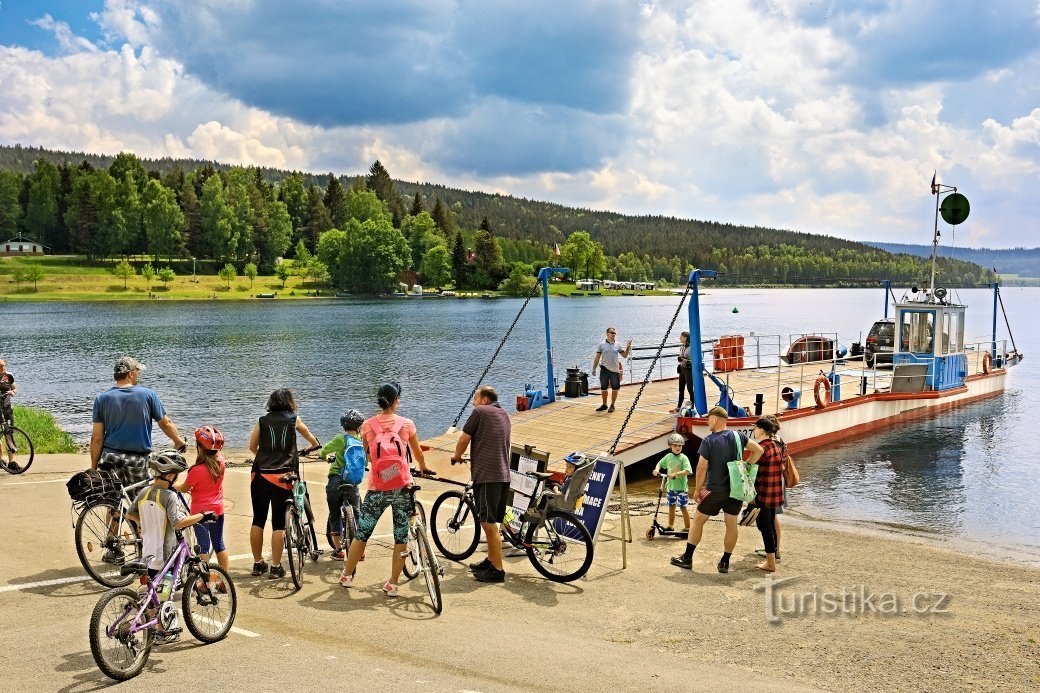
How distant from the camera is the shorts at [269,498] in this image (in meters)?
8.13

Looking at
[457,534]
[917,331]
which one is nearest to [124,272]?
[917,331]

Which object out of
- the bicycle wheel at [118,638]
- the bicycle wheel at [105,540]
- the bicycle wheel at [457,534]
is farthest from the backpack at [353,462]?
the bicycle wheel at [118,638]

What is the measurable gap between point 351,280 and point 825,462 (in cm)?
13254

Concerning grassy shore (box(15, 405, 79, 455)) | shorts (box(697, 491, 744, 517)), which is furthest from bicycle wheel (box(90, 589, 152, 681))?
grassy shore (box(15, 405, 79, 455))

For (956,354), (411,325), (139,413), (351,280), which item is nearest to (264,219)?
(351,280)

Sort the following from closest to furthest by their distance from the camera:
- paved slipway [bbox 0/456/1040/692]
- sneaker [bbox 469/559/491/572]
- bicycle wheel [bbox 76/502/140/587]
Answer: paved slipway [bbox 0/456/1040/692] → bicycle wheel [bbox 76/502/140/587] → sneaker [bbox 469/559/491/572]

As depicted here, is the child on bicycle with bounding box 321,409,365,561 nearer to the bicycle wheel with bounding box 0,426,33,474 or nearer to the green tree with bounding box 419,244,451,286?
the bicycle wheel with bounding box 0,426,33,474

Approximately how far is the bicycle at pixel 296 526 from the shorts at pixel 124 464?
151 centimetres

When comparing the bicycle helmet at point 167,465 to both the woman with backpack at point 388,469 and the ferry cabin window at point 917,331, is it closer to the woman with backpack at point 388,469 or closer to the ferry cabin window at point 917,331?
the woman with backpack at point 388,469

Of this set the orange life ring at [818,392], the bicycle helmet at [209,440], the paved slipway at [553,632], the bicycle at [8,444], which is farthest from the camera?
the orange life ring at [818,392]

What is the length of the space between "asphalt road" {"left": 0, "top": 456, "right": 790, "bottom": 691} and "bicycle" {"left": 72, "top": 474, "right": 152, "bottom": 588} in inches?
9.8

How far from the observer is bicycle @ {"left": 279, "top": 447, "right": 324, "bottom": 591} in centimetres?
807

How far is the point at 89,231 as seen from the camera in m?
147

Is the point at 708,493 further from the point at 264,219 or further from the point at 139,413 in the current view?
the point at 264,219
